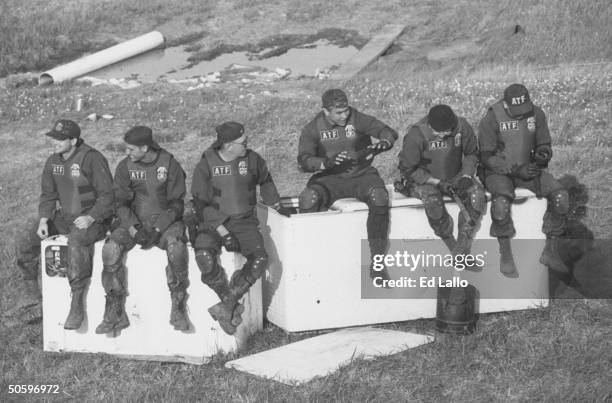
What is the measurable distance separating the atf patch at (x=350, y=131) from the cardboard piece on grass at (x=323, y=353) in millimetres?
1903

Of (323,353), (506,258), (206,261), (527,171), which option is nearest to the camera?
(206,261)

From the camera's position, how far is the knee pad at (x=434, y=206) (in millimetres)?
9586

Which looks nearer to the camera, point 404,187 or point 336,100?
point 336,100

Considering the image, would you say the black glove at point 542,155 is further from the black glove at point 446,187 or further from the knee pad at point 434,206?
the knee pad at point 434,206

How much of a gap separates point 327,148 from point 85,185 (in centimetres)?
237

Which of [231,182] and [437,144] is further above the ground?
[437,144]

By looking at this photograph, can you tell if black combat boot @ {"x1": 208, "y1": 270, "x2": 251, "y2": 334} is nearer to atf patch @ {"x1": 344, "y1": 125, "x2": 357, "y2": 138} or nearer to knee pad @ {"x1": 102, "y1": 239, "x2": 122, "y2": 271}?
knee pad @ {"x1": 102, "y1": 239, "x2": 122, "y2": 271}

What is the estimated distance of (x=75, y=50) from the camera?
25984 millimetres

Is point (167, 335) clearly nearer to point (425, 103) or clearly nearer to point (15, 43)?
point (425, 103)

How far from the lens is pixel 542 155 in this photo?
33.8 feet

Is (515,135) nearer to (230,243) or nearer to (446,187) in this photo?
(446,187)

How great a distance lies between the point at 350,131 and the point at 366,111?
699cm

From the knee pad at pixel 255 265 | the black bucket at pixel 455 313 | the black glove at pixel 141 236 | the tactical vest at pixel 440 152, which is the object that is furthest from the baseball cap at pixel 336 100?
the black glove at pixel 141 236

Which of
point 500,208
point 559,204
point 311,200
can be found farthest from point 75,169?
point 559,204
